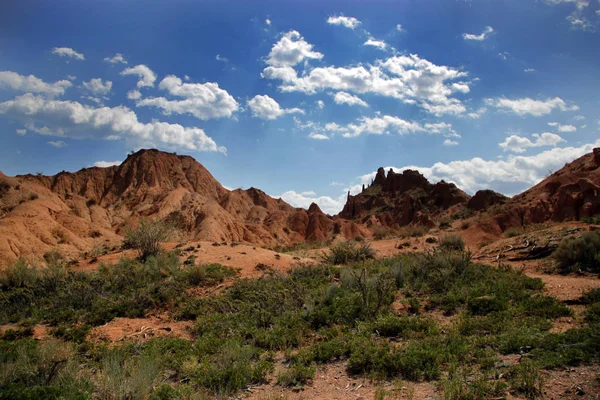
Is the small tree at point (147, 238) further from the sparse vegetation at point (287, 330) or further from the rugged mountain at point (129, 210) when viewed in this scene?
the rugged mountain at point (129, 210)

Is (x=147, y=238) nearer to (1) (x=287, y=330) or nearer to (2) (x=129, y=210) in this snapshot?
(1) (x=287, y=330)

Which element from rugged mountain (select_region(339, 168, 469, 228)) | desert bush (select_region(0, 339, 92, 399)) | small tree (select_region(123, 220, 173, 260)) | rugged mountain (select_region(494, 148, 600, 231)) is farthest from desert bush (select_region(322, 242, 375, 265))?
rugged mountain (select_region(339, 168, 469, 228))

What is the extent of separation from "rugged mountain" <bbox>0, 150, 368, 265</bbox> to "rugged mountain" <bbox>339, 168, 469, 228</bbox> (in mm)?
8821

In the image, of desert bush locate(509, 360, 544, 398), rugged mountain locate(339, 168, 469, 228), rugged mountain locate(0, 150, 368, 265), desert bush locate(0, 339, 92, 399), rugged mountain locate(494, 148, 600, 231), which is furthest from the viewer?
rugged mountain locate(339, 168, 469, 228)

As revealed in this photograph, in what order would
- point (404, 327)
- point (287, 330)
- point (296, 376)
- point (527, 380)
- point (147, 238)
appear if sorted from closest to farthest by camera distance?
point (527, 380) < point (296, 376) < point (404, 327) < point (287, 330) < point (147, 238)

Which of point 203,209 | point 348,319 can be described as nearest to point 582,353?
point 348,319

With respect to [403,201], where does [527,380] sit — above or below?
below

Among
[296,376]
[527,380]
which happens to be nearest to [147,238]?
[296,376]

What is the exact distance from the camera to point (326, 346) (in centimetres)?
687

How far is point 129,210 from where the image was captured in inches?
2191

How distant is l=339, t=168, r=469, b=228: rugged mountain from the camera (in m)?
55.8

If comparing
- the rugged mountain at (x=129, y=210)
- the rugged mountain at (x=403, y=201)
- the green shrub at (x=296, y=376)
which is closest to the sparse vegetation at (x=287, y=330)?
the green shrub at (x=296, y=376)

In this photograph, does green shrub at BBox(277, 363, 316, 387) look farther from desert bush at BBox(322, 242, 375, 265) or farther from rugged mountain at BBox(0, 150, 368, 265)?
rugged mountain at BBox(0, 150, 368, 265)

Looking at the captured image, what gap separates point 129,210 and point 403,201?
147ft
